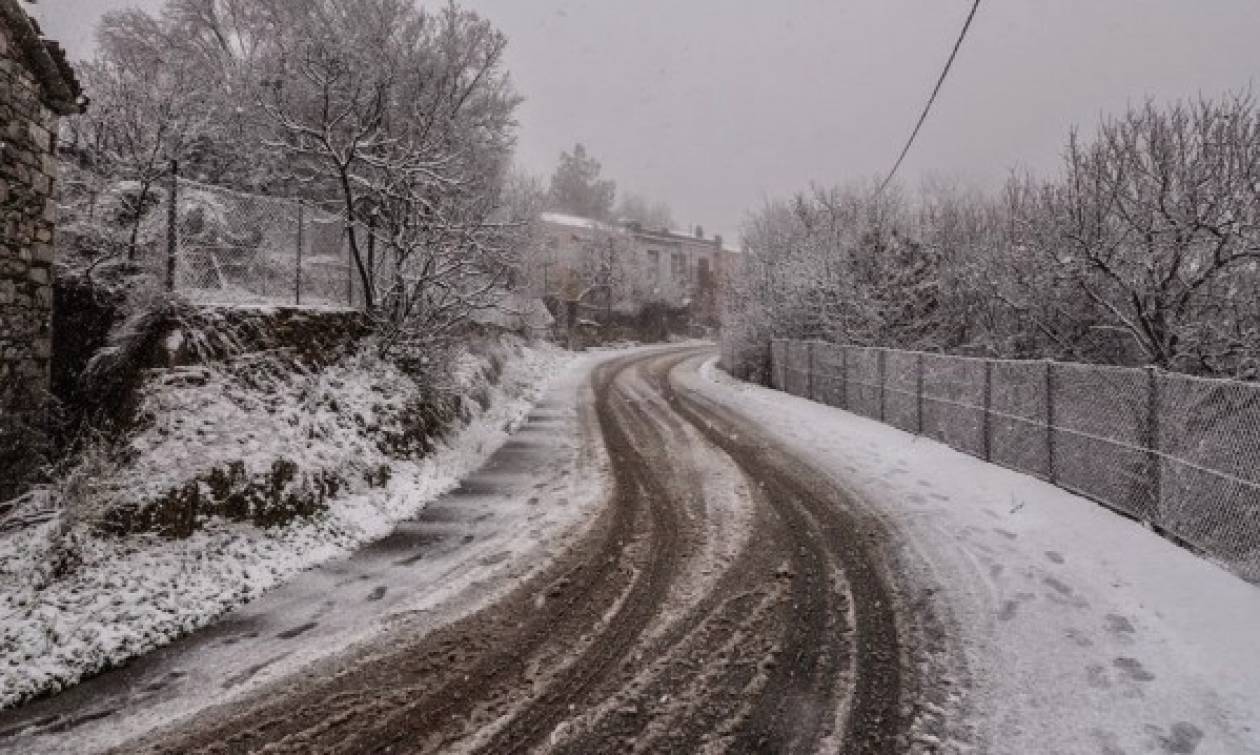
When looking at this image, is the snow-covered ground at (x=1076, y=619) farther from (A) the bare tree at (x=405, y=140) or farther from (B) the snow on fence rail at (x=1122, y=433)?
(A) the bare tree at (x=405, y=140)

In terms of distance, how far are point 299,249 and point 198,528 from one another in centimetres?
533

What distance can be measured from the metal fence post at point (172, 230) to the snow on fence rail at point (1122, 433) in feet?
34.5

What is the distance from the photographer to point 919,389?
1233 cm

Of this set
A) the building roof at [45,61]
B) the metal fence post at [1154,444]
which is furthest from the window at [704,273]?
the building roof at [45,61]

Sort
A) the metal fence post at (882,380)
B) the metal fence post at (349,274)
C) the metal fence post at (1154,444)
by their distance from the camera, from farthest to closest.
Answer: the metal fence post at (882,380)
the metal fence post at (349,274)
the metal fence post at (1154,444)

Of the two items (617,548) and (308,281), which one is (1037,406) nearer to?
(617,548)

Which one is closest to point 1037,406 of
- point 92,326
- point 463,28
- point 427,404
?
point 427,404

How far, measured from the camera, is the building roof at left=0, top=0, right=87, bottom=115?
619 centimetres

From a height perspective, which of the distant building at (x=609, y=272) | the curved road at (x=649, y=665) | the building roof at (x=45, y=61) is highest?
the distant building at (x=609, y=272)

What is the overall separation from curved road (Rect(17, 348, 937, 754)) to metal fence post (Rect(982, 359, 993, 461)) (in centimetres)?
435

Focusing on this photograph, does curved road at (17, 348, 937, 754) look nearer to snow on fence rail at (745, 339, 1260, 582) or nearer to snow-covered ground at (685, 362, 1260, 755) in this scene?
snow-covered ground at (685, 362, 1260, 755)

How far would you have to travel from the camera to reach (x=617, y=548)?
6184 millimetres

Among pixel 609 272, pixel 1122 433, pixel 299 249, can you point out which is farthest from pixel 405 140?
pixel 609 272

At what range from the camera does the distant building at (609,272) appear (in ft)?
139
